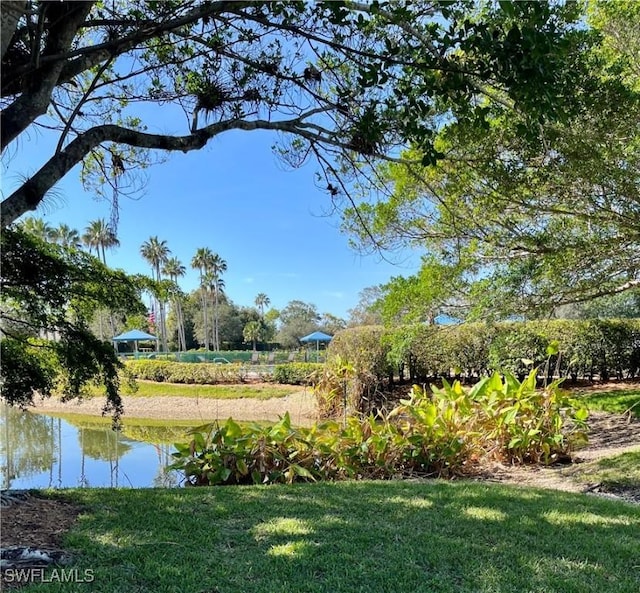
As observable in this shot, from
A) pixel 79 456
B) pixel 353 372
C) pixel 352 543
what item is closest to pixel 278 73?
pixel 352 543

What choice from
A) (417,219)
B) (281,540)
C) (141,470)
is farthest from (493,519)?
(141,470)

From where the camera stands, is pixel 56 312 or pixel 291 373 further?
pixel 291 373

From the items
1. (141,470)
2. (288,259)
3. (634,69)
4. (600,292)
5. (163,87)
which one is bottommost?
(141,470)

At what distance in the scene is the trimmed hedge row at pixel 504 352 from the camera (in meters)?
11.2

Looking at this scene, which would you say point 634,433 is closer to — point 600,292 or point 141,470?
point 600,292

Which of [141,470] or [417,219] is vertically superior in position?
[417,219]

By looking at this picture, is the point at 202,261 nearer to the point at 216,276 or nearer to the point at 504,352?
the point at 216,276

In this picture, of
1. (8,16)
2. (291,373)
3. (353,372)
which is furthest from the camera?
(291,373)

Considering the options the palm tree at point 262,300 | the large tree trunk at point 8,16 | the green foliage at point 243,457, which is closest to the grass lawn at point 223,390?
the green foliage at point 243,457

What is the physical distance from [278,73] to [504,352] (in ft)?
32.9

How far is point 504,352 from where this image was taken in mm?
11820

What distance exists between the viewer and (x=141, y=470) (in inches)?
304

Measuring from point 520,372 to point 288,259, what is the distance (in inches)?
757

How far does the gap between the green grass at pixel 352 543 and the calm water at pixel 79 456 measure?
241 cm
